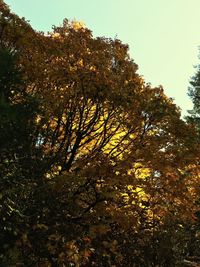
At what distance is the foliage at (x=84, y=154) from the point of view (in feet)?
41.1

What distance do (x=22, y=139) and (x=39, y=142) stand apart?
234cm

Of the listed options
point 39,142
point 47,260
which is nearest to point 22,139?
point 39,142

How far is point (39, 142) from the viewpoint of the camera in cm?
1414

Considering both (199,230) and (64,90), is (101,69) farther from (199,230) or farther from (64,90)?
(199,230)

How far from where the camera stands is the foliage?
12539mm

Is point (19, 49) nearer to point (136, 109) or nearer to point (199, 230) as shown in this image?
point (136, 109)

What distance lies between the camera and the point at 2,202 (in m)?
11.6

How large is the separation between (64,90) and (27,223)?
477 cm

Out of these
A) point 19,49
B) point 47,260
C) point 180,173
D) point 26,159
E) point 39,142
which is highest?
point 19,49

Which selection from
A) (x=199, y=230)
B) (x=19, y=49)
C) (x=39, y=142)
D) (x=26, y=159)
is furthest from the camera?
(x=199, y=230)

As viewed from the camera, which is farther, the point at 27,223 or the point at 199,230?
the point at 199,230

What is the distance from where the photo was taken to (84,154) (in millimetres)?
16828

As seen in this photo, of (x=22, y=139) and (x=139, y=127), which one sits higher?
(x=139, y=127)

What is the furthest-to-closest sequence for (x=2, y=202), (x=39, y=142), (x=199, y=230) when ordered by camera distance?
1. (x=199, y=230)
2. (x=39, y=142)
3. (x=2, y=202)
